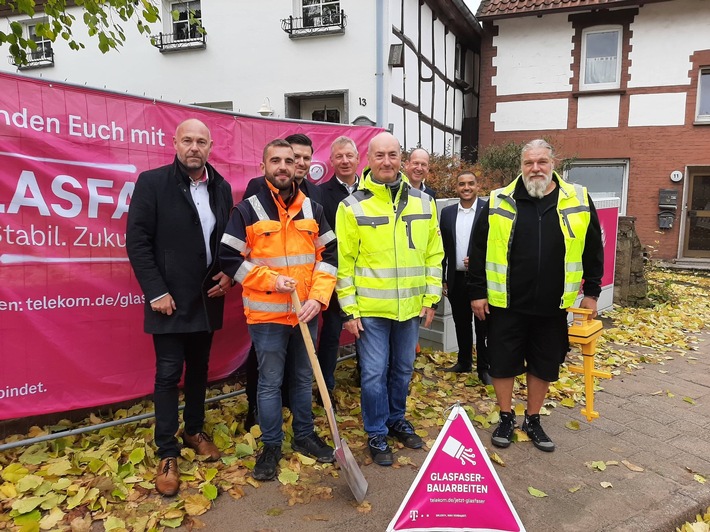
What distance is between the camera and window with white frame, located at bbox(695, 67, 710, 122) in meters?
13.0

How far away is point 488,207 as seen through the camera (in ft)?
11.1

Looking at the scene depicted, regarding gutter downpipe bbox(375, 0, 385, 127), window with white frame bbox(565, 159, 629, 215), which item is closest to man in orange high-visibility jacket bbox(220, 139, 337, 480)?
gutter downpipe bbox(375, 0, 385, 127)

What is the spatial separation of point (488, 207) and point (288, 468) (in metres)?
2.09

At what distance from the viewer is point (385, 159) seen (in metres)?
3.11

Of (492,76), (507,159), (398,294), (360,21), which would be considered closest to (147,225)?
(398,294)

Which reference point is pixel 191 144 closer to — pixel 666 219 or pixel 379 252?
pixel 379 252

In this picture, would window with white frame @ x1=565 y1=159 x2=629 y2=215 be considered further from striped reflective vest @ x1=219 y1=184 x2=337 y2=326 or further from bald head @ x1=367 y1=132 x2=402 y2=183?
striped reflective vest @ x1=219 y1=184 x2=337 y2=326

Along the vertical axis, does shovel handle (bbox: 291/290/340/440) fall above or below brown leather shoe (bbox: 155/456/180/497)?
above

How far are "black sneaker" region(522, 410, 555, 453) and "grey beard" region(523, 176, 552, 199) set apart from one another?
1537 millimetres

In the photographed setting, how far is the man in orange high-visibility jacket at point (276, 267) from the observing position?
A: 2.86 meters

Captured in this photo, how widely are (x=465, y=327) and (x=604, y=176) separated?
11157 millimetres

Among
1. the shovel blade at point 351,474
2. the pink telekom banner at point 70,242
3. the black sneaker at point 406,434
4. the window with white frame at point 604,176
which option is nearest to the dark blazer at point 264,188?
the pink telekom banner at point 70,242

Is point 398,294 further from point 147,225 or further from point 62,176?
point 62,176

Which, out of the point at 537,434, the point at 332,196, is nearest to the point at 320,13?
the point at 332,196
